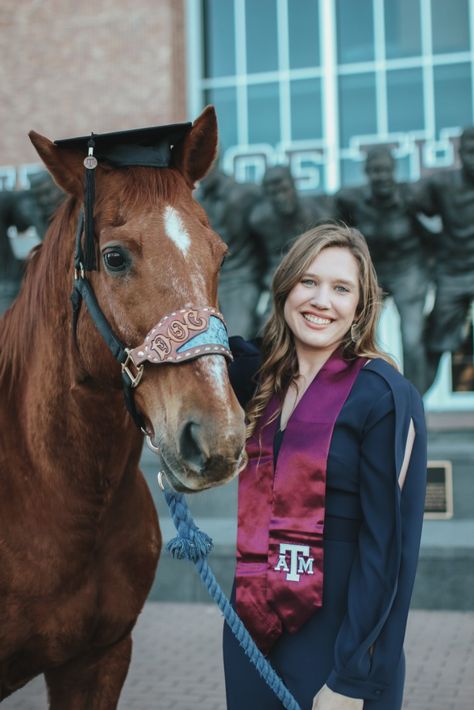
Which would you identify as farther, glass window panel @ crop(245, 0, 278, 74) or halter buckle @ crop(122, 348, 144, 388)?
glass window panel @ crop(245, 0, 278, 74)

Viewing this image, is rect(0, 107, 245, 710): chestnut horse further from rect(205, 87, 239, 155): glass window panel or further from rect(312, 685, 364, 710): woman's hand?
rect(205, 87, 239, 155): glass window panel

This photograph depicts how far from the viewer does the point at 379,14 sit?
1295cm

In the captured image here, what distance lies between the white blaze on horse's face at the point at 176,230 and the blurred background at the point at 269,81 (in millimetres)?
10061

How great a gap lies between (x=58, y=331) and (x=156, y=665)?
3394mm

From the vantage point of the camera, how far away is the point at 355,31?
13.1 meters

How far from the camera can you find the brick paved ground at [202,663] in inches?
182

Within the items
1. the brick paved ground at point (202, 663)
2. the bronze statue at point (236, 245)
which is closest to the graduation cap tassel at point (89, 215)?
the brick paved ground at point (202, 663)

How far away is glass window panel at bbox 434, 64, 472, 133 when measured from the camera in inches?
496

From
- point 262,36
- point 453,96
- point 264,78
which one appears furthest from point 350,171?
point 262,36

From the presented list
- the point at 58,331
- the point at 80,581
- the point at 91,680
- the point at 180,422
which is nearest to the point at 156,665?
the point at 91,680

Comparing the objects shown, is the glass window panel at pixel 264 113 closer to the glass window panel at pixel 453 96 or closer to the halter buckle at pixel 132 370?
the glass window panel at pixel 453 96

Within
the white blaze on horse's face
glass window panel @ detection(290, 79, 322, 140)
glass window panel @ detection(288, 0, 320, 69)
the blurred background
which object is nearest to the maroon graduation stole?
the white blaze on horse's face

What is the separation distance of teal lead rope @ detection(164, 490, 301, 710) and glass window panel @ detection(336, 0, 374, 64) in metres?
11.8

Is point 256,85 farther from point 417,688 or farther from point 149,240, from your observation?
point 149,240
